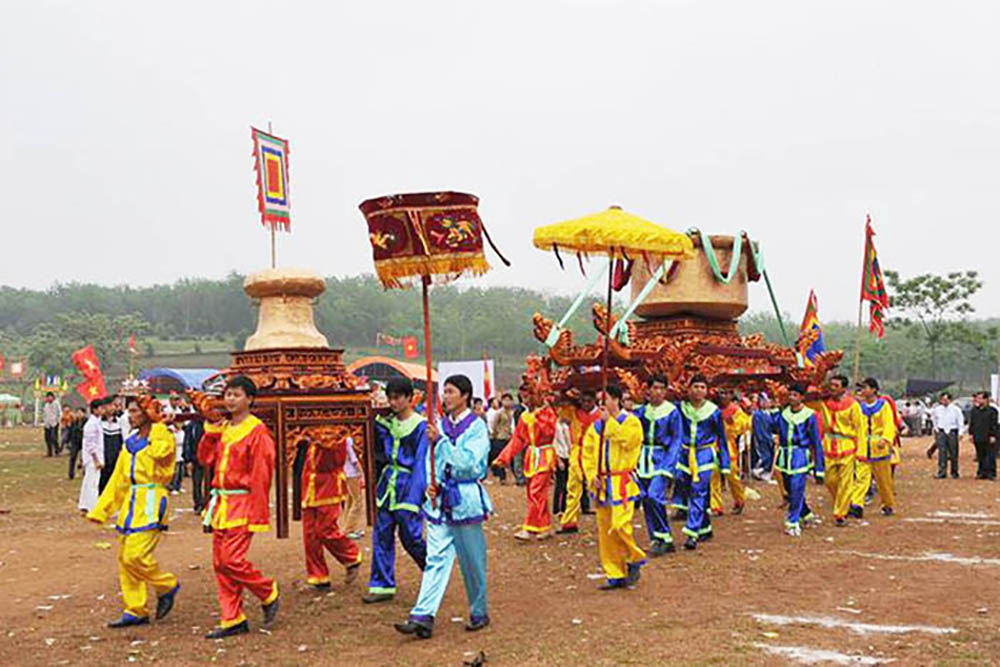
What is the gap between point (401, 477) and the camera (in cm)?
698

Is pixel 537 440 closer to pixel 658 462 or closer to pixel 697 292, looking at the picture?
pixel 658 462

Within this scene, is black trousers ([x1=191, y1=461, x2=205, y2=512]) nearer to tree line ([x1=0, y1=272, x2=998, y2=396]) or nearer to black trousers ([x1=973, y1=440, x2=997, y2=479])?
black trousers ([x1=973, y1=440, x2=997, y2=479])

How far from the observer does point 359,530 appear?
35.6 ft

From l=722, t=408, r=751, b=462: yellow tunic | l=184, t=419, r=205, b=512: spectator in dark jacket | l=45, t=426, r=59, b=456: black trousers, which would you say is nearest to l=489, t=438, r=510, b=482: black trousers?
l=722, t=408, r=751, b=462: yellow tunic

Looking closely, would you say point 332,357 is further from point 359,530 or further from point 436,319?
point 436,319

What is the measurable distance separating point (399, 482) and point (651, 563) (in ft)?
9.42

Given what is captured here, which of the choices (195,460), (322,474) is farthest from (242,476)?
(195,460)

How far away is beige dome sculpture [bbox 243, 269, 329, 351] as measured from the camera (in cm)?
820

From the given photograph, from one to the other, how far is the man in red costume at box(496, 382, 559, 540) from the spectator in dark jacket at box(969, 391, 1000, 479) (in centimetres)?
1052

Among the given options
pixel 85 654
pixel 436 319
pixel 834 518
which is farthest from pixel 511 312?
pixel 85 654

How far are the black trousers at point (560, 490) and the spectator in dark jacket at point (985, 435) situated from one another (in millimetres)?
8970

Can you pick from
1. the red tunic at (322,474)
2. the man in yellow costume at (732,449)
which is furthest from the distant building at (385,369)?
the red tunic at (322,474)

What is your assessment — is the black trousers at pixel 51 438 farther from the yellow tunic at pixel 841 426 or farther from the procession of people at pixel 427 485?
the yellow tunic at pixel 841 426

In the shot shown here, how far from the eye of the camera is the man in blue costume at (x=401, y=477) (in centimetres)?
688
